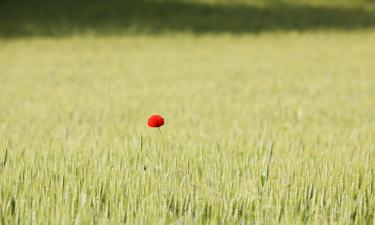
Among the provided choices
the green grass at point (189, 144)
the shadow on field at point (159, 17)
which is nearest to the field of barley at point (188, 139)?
the green grass at point (189, 144)

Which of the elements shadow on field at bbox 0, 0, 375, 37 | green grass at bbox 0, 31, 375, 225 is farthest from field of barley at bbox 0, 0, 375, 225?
shadow on field at bbox 0, 0, 375, 37

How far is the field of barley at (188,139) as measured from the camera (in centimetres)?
245

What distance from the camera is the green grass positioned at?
2439 millimetres

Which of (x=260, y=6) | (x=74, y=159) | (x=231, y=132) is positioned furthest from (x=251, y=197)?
(x=260, y=6)

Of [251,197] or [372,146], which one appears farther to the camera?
[372,146]

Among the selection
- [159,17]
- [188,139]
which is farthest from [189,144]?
[159,17]

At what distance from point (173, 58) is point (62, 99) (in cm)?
576

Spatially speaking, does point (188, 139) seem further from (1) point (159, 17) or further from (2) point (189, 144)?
(1) point (159, 17)

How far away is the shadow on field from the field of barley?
4459mm

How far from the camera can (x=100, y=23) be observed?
17828mm

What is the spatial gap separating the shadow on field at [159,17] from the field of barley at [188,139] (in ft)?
14.6

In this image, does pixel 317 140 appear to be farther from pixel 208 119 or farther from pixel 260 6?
pixel 260 6

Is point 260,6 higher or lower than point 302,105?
higher

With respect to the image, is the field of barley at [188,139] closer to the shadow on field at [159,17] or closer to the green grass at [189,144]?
the green grass at [189,144]
